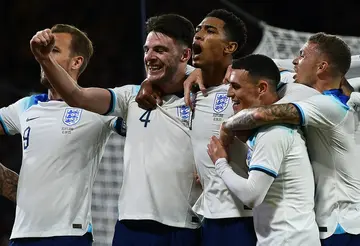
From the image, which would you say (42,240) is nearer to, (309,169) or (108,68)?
(309,169)

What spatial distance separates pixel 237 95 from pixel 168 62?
47cm

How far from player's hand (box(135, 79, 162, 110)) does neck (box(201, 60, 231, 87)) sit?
0.73 ft

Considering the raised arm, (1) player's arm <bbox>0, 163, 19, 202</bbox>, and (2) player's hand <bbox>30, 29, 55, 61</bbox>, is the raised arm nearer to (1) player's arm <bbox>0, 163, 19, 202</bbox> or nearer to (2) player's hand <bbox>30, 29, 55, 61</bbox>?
(2) player's hand <bbox>30, 29, 55, 61</bbox>

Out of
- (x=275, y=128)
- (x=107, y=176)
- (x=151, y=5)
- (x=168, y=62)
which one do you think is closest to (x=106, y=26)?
(x=151, y=5)

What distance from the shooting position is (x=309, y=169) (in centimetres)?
282

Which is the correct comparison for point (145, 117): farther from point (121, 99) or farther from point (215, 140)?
point (215, 140)

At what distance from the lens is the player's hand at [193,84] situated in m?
3.16

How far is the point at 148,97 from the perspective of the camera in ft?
10.5

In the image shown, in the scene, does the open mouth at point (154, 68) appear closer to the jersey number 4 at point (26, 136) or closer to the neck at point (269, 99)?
the neck at point (269, 99)

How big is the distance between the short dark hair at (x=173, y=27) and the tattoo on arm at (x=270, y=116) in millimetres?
670

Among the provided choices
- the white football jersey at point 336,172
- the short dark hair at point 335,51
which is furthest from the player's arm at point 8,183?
the short dark hair at point 335,51

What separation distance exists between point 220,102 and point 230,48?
0.29 m

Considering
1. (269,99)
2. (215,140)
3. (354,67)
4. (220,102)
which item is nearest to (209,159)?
(215,140)

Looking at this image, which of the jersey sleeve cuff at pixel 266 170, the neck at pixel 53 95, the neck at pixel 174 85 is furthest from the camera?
the neck at pixel 53 95
